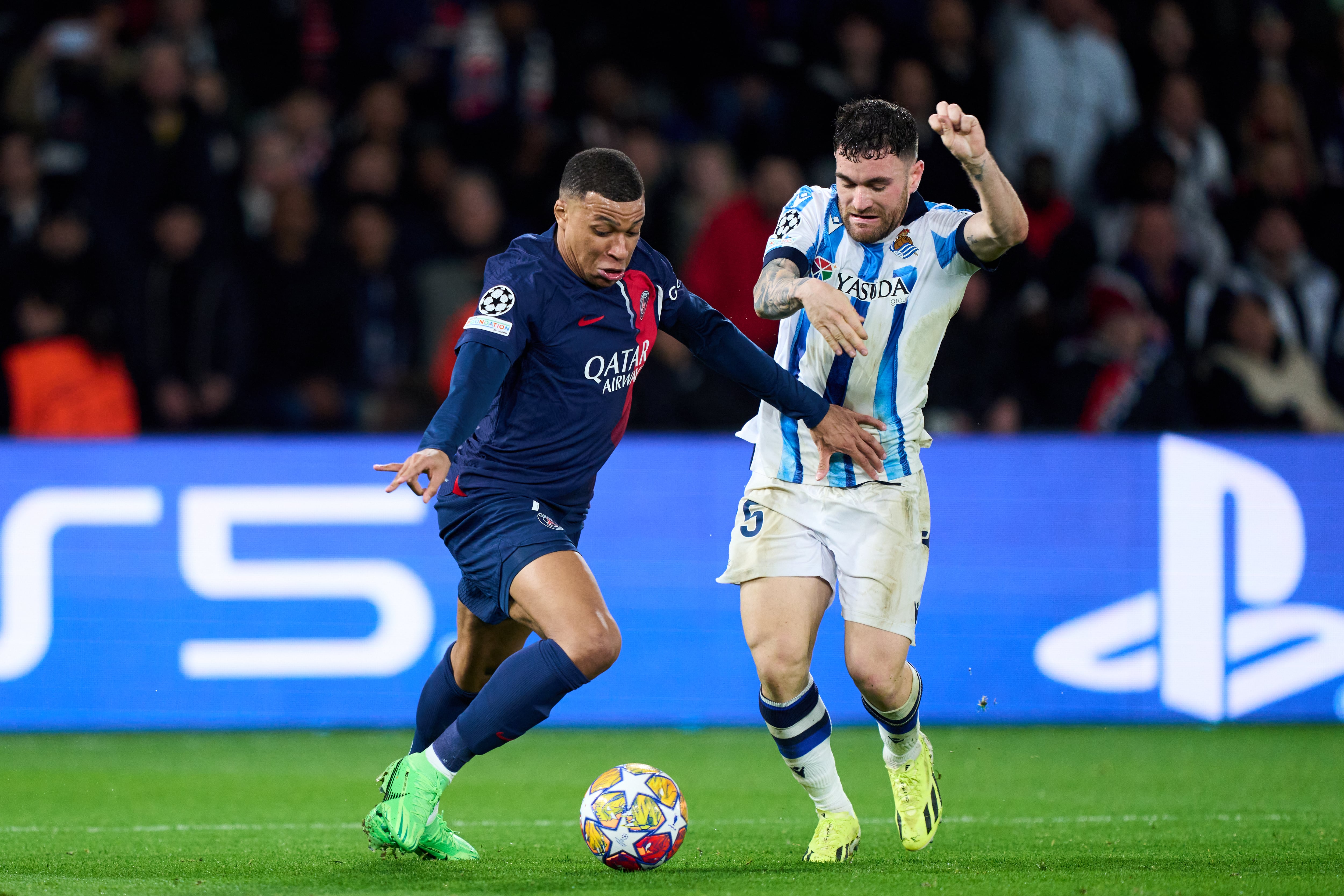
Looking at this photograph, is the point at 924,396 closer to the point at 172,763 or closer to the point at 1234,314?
the point at 172,763

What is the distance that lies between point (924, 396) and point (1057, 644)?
3449 mm

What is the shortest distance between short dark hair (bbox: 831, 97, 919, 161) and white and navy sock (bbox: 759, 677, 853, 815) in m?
1.67

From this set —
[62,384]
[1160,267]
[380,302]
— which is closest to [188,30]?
[380,302]

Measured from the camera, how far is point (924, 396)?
551 cm

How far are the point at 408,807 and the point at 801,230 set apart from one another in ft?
7.17

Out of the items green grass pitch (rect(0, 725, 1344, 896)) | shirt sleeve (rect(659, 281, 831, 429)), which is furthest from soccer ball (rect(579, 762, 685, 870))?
shirt sleeve (rect(659, 281, 831, 429))

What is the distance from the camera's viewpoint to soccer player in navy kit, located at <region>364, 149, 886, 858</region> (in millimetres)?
4906

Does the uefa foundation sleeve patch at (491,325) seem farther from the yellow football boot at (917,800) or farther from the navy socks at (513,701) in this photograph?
the yellow football boot at (917,800)

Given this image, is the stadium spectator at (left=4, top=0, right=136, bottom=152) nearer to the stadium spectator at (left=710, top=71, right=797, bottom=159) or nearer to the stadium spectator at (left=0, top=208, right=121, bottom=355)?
the stadium spectator at (left=0, top=208, right=121, bottom=355)

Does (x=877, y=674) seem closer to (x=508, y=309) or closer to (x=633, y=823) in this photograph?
(x=633, y=823)

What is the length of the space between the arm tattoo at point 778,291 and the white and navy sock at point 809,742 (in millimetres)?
1179

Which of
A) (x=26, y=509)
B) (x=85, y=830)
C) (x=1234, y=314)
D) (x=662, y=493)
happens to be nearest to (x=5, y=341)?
(x=26, y=509)

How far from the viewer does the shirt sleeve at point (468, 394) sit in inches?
185

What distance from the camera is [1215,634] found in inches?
334
